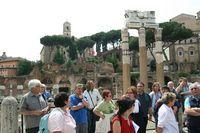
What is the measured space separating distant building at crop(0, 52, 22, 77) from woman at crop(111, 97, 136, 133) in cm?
7786

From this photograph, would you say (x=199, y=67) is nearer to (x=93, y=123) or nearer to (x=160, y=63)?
(x=160, y=63)

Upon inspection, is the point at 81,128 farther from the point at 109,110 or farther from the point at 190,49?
the point at 190,49

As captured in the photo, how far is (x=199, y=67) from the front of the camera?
7956 cm

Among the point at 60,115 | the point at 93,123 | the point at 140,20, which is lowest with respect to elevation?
the point at 93,123

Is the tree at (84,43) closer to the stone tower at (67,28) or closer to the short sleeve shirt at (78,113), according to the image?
the stone tower at (67,28)

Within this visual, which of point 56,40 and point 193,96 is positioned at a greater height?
point 56,40

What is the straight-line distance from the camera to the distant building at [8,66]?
3286 inches

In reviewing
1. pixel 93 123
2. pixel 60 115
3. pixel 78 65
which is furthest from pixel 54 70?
pixel 60 115

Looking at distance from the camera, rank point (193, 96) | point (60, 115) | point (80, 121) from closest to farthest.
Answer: point (60, 115)
point (193, 96)
point (80, 121)

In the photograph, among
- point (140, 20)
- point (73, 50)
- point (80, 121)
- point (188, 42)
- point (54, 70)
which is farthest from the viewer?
point (73, 50)

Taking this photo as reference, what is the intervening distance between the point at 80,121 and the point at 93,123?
6.19 ft

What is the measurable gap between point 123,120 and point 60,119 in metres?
0.91

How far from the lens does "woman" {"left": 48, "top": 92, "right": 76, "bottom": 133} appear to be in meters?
5.77

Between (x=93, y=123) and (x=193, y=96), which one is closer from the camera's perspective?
(x=193, y=96)
